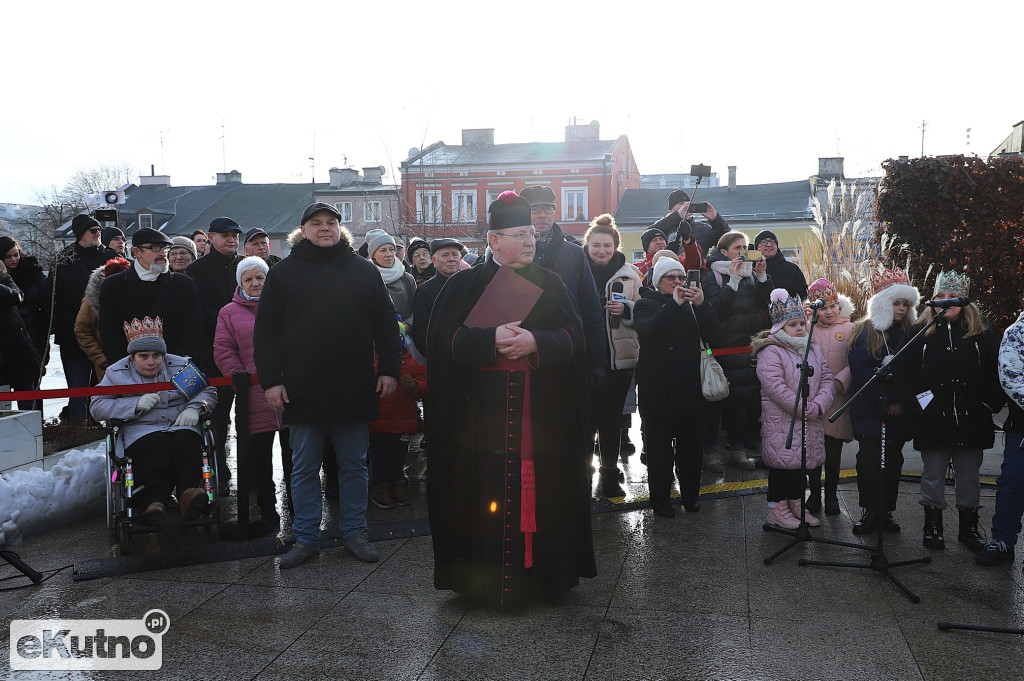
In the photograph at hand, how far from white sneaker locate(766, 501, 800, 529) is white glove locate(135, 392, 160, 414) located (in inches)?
161

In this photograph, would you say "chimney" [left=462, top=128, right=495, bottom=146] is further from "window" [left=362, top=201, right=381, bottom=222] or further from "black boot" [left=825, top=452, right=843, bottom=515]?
"black boot" [left=825, top=452, right=843, bottom=515]

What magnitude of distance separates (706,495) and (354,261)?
3.22 metres

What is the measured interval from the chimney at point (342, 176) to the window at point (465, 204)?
8.42m

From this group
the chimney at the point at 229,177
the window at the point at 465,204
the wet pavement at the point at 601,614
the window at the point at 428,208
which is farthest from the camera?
the chimney at the point at 229,177

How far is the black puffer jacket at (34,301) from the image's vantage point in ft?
28.0

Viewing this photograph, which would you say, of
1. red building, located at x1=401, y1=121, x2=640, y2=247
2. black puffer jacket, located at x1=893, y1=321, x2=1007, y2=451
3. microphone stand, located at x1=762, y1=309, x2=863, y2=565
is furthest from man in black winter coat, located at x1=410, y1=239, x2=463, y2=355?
red building, located at x1=401, y1=121, x2=640, y2=247

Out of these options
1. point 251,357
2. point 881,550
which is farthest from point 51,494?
point 881,550

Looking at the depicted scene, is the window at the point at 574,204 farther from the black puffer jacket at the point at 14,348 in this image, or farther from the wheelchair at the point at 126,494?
the wheelchair at the point at 126,494

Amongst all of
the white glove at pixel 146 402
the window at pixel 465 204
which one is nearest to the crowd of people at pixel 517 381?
the white glove at pixel 146 402

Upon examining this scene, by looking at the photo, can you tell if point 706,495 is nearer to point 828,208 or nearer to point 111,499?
point 111,499

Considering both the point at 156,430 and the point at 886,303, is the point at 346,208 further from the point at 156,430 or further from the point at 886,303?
the point at 886,303

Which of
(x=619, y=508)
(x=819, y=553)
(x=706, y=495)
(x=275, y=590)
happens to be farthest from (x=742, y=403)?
(x=275, y=590)

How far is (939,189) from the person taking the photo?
9.20 metres

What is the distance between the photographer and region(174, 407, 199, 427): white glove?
5.45 metres
